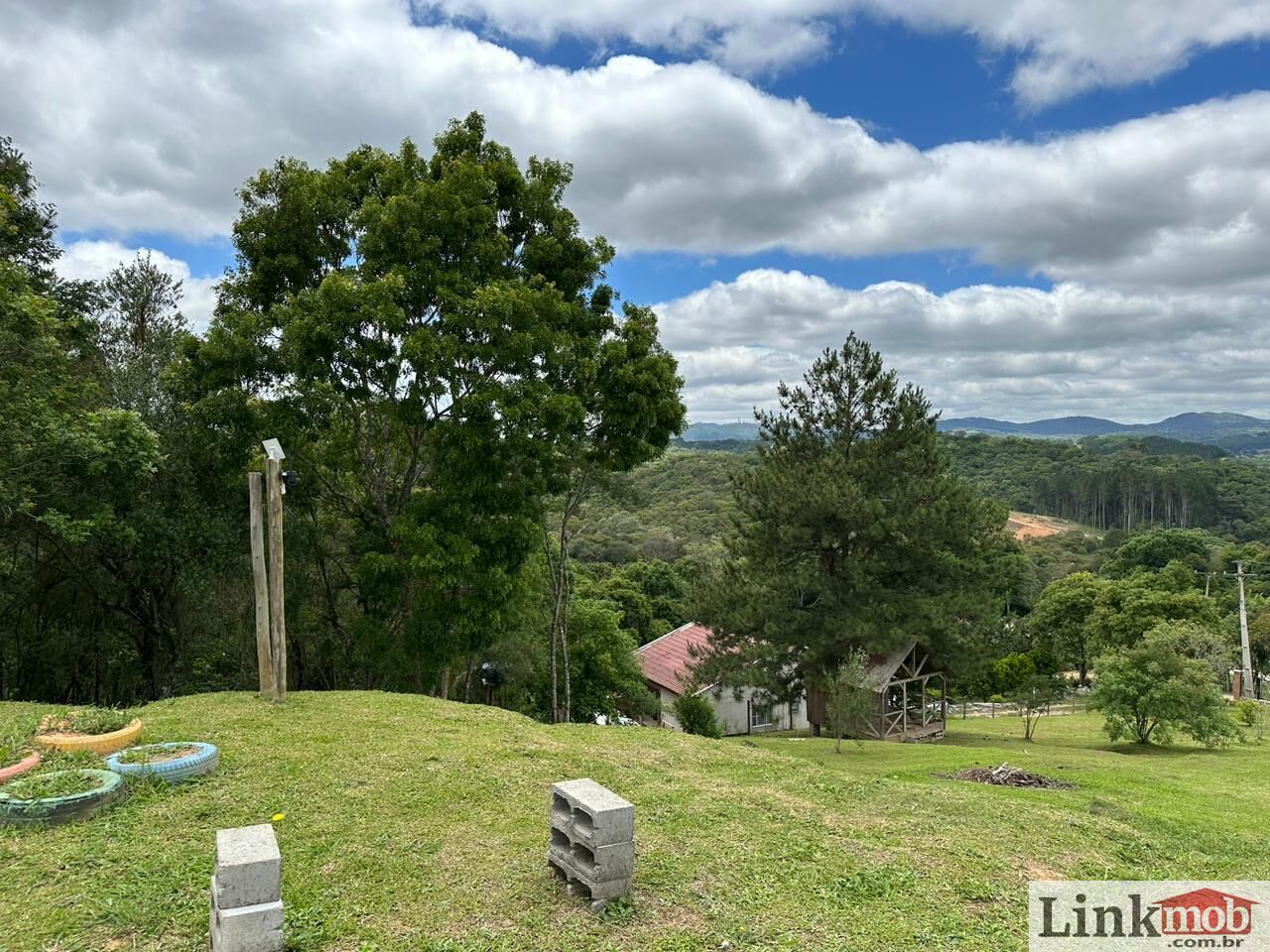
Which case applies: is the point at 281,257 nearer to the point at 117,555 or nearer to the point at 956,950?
the point at 117,555

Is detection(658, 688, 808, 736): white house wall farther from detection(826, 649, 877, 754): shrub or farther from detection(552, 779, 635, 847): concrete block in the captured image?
detection(552, 779, 635, 847): concrete block

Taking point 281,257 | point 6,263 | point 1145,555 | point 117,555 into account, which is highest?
point 281,257

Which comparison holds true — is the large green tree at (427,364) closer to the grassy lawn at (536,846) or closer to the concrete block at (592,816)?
the grassy lawn at (536,846)

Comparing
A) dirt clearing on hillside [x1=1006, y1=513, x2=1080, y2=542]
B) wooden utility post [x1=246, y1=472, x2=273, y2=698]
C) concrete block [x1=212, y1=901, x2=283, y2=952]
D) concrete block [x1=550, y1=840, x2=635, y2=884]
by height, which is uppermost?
wooden utility post [x1=246, y1=472, x2=273, y2=698]

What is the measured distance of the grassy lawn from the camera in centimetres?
400

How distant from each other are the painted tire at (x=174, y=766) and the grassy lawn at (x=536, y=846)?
0.15m

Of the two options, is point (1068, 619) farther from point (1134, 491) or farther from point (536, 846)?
point (1134, 491)

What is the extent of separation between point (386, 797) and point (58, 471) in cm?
858

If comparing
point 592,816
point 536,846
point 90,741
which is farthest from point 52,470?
point 592,816

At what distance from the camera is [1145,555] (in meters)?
57.2

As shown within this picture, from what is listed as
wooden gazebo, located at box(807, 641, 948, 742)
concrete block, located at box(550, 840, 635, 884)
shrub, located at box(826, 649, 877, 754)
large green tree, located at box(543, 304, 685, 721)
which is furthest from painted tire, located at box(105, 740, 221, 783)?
wooden gazebo, located at box(807, 641, 948, 742)

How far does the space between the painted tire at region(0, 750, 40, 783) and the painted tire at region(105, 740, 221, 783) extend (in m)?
0.47

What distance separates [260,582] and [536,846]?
558cm

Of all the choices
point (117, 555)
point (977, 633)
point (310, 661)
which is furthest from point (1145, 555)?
point (117, 555)
